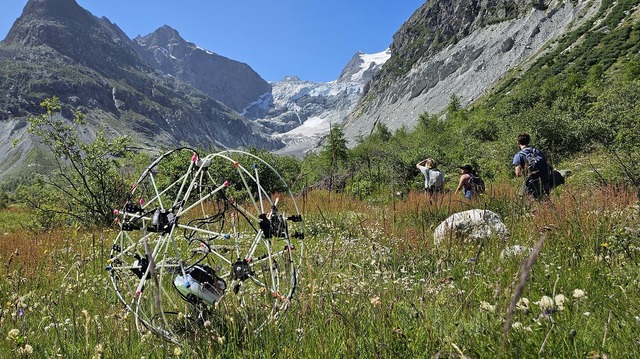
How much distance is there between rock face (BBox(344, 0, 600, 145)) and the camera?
8300cm

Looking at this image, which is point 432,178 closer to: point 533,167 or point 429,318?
point 533,167

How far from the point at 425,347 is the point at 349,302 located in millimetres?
629

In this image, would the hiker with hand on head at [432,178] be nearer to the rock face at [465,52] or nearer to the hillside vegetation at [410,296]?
the hillside vegetation at [410,296]

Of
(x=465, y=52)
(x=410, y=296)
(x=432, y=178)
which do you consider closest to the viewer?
(x=410, y=296)

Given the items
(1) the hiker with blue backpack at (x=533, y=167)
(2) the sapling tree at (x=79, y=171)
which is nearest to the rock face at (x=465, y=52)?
(2) the sapling tree at (x=79, y=171)

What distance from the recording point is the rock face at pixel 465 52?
8300cm

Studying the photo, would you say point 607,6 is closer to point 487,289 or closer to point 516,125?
point 516,125

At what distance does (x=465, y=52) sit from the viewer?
105562 millimetres

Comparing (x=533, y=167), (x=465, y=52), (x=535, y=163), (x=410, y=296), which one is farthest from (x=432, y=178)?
(x=465, y=52)

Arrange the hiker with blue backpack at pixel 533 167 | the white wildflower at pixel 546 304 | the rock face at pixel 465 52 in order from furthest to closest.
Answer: the rock face at pixel 465 52 < the hiker with blue backpack at pixel 533 167 < the white wildflower at pixel 546 304

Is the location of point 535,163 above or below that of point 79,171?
below

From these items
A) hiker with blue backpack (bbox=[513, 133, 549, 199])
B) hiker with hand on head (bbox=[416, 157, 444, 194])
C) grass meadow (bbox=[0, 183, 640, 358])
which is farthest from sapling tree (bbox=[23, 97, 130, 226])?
hiker with blue backpack (bbox=[513, 133, 549, 199])

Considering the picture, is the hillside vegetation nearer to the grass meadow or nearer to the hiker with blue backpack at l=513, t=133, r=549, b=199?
the grass meadow

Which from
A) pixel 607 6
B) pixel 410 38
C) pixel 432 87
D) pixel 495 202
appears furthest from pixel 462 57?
pixel 495 202
